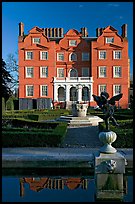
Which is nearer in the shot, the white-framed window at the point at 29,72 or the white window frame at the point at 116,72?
the white-framed window at the point at 29,72

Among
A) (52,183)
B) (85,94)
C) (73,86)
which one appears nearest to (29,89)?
(73,86)

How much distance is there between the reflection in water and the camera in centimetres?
618

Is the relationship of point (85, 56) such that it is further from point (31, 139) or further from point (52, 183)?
point (52, 183)

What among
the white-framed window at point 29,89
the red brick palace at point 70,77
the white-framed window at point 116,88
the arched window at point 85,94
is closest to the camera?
the red brick palace at point 70,77

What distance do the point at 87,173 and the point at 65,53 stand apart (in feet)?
121

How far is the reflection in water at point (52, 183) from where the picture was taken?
618 cm

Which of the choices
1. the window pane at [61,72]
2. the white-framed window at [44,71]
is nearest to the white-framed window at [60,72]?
the window pane at [61,72]

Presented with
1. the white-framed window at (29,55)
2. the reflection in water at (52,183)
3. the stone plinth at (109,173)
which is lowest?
the reflection in water at (52,183)

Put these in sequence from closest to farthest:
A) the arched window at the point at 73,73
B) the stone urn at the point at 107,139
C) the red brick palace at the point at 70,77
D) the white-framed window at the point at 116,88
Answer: the stone urn at the point at 107,139
the red brick palace at the point at 70,77
the white-framed window at the point at 116,88
the arched window at the point at 73,73

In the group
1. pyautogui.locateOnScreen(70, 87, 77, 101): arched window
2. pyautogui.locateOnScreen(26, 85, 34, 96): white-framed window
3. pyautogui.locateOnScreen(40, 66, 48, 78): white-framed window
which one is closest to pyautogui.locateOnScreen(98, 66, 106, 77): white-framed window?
pyautogui.locateOnScreen(70, 87, 77, 101): arched window

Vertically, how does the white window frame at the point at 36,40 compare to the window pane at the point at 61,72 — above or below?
above

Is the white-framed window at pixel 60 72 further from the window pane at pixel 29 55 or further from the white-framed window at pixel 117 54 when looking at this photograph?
the white-framed window at pixel 117 54

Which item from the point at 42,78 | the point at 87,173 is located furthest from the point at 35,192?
the point at 42,78

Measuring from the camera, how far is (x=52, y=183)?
6.41 m
